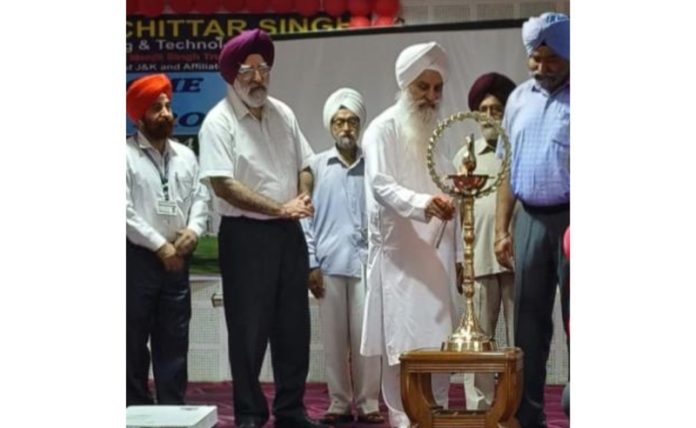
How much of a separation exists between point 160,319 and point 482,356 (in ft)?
4.43

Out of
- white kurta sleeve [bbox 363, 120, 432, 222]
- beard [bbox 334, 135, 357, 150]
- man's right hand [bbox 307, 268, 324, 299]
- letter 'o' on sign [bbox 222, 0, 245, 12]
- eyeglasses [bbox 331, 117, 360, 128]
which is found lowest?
man's right hand [bbox 307, 268, 324, 299]

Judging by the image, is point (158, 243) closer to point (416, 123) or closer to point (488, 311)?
point (416, 123)

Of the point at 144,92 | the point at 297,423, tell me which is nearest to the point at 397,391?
the point at 297,423

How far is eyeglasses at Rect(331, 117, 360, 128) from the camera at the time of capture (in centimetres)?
505

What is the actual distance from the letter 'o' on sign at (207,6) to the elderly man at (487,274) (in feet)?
3.73

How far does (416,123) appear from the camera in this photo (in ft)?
16.1

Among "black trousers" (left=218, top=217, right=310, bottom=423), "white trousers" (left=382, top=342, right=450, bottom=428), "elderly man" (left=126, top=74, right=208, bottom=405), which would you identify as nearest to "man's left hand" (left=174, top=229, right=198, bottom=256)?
"elderly man" (left=126, top=74, right=208, bottom=405)

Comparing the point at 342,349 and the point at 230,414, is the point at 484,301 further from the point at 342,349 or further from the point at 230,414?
the point at 230,414

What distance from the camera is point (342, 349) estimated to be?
5.03 metres

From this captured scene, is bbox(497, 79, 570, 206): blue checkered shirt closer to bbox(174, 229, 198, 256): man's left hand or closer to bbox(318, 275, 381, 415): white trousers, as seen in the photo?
bbox(318, 275, 381, 415): white trousers

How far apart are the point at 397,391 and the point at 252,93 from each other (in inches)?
50.9

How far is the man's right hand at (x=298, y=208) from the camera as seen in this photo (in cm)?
489

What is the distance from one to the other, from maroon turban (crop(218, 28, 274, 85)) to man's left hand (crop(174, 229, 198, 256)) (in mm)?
621

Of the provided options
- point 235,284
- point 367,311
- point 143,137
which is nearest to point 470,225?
point 367,311
